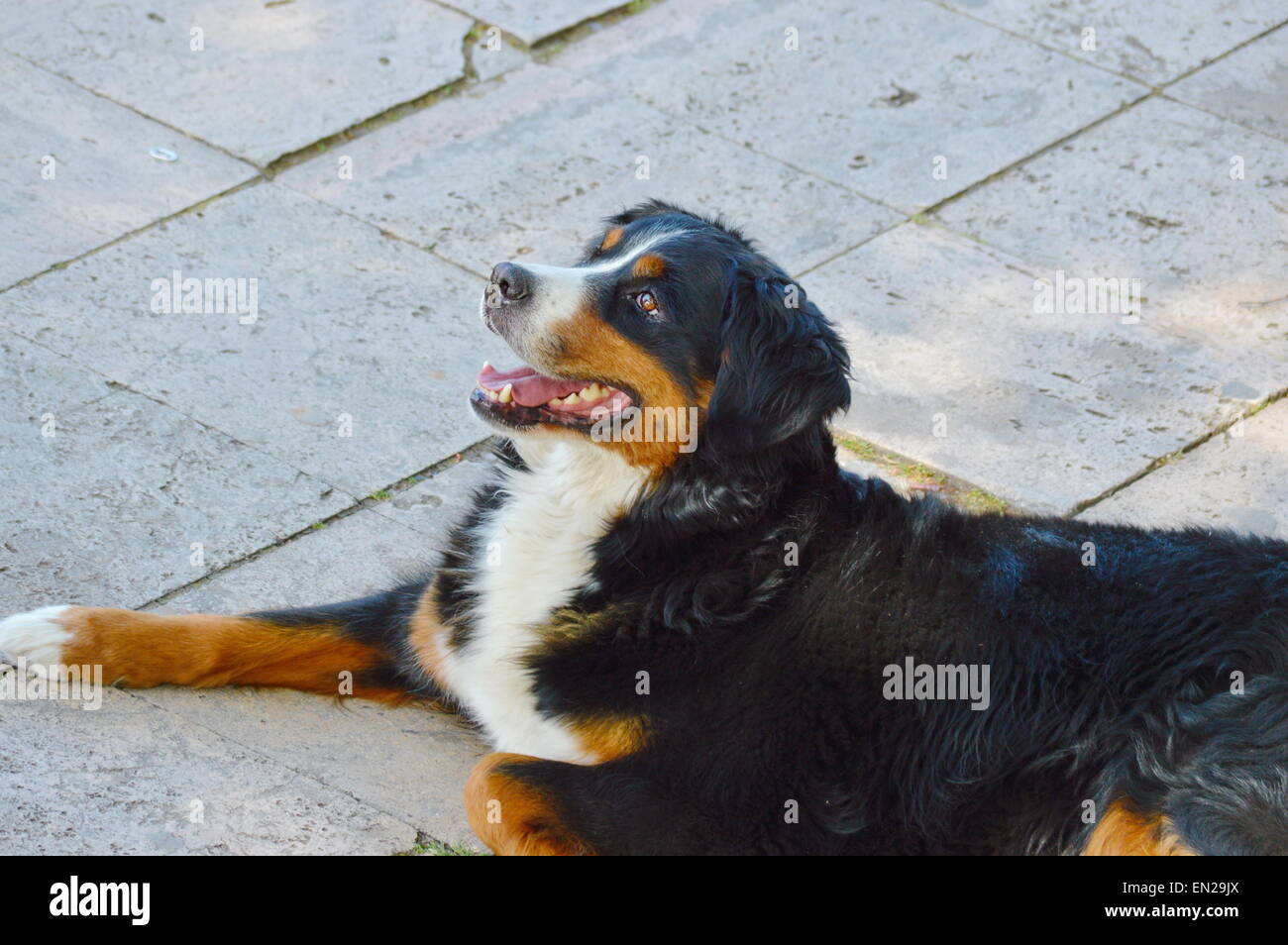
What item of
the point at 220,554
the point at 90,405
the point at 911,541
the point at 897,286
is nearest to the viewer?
the point at 911,541

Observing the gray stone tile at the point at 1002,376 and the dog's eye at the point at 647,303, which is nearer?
the dog's eye at the point at 647,303

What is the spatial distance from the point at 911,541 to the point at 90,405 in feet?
9.07

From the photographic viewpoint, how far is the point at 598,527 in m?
4.25

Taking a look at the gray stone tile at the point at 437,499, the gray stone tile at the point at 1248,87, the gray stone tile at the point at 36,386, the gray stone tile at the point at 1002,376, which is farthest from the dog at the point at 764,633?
the gray stone tile at the point at 1248,87

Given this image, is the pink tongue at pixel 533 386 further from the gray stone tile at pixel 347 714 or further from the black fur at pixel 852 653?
the gray stone tile at pixel 347 714

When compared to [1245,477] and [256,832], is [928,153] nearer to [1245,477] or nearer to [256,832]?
[1245,477]

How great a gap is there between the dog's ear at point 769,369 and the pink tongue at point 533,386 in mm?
397

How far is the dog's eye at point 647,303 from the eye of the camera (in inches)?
165

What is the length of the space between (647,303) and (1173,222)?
11.7 ft

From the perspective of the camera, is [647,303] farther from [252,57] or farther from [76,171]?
[252,57]

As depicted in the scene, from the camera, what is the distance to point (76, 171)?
6516 mm

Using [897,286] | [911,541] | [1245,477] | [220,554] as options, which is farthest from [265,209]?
[1245,477]

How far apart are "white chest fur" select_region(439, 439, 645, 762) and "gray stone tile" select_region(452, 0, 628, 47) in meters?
3.84

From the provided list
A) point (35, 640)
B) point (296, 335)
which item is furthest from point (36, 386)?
point (35, 640)
